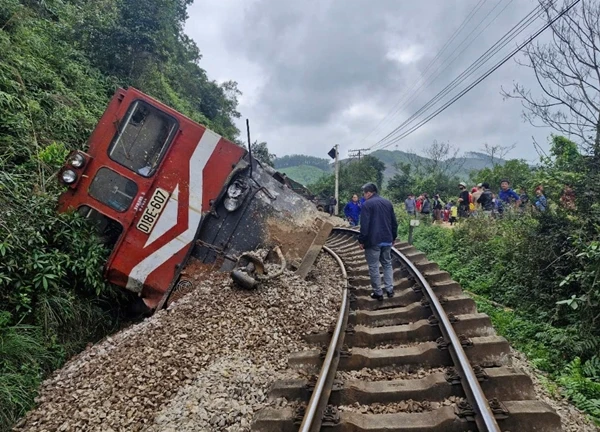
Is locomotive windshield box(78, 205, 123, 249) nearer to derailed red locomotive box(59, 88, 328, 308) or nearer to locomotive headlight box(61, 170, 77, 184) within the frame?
derailed red locomotive box(59, 88, 328, 308)

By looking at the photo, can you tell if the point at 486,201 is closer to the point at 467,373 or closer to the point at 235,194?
the point at 235,194

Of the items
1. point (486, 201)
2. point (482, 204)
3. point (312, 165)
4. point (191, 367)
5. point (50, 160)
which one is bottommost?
point (191, 367)

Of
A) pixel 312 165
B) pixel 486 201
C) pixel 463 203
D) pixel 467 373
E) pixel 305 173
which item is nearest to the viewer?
pixel 467 373

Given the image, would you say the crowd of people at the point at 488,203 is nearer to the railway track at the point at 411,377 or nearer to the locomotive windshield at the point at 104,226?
the railway track at the point at 411,377

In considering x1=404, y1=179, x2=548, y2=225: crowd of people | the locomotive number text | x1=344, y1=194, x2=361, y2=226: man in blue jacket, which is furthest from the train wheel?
x1=344, y1=194, x2=361, y2=226: man in blue jacket

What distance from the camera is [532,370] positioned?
4.38 m

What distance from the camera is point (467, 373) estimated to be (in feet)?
10.3

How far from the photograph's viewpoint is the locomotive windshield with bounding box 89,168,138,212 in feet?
17.4

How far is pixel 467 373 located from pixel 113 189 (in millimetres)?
4646

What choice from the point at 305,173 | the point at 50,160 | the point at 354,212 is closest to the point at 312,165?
the point at 305,173

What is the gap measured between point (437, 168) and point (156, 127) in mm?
46282

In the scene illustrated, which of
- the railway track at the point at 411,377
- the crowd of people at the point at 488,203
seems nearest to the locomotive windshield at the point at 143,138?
the railway track at the point at 411,377

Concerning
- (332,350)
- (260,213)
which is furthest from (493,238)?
(332,350)

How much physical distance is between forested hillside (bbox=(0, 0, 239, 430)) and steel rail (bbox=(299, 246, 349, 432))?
244 centimetres
